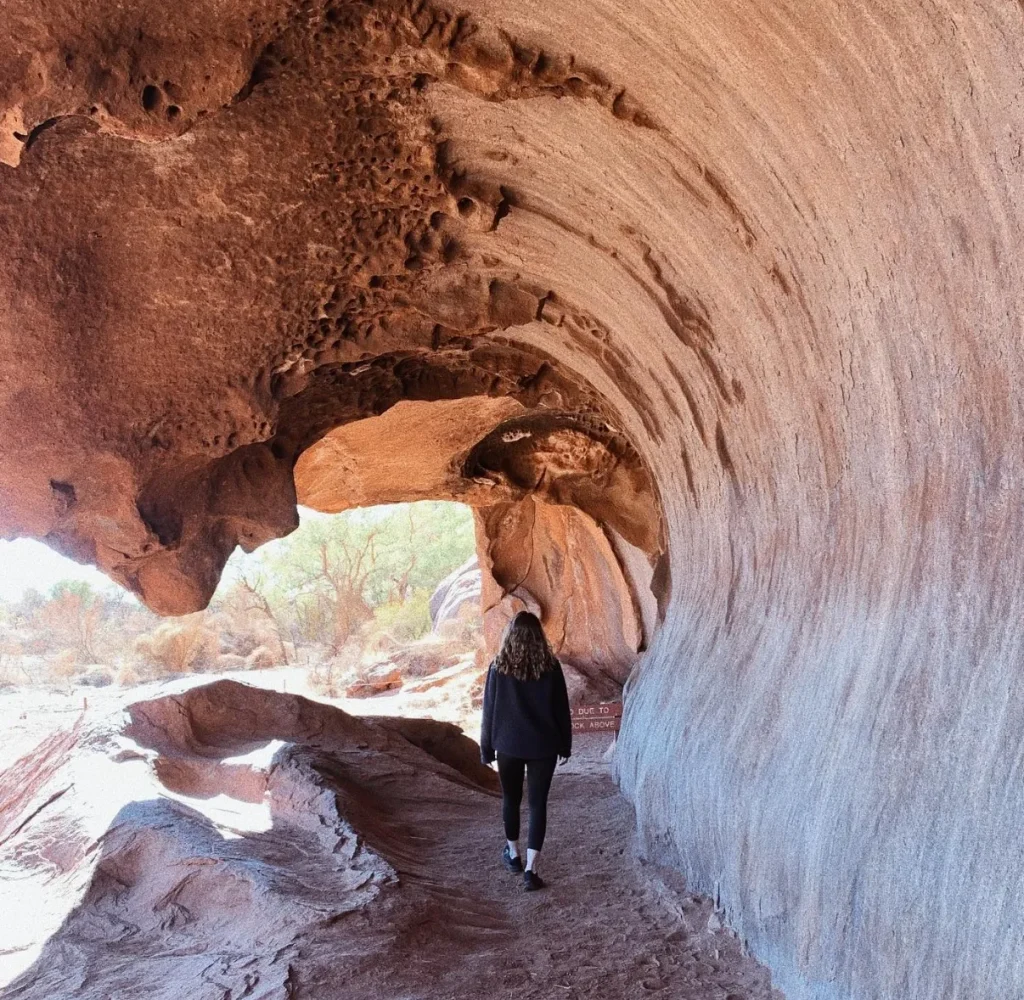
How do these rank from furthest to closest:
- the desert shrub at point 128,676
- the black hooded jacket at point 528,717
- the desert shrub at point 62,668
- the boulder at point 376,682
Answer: the desert shrub at point 62,668 < the desert shrub at point 128,676 < the boulder at point 376,682 < the black hooded jacket at point 528,717

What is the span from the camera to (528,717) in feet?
14.5

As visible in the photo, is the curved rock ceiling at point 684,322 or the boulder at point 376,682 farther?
the boulder at point 376,682

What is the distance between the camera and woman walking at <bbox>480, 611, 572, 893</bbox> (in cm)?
439

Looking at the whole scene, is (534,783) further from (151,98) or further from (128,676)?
(128,676)

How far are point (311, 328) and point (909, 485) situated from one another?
13.2ft

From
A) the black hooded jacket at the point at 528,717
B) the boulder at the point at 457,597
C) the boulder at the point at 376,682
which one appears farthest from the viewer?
the boulder at the point at 457,597

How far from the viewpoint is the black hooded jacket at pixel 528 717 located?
438 cm

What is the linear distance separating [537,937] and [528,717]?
951mm

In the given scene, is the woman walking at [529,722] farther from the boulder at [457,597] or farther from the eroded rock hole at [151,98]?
the boulder at [457,597]

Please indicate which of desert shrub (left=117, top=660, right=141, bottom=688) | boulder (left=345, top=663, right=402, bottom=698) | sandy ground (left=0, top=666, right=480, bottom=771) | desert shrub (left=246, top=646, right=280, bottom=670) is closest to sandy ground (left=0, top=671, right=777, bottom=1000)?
sandy ground (left=0, top=666, right=480, bottom=771)

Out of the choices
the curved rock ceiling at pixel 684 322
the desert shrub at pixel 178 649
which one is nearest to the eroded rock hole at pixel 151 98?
the curved rock ceiling at pixel 684 322

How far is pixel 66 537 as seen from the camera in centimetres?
649

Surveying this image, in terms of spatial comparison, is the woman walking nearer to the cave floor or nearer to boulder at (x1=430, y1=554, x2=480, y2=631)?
the cave floor

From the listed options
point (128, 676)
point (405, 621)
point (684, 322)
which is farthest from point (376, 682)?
point (684, 322)
